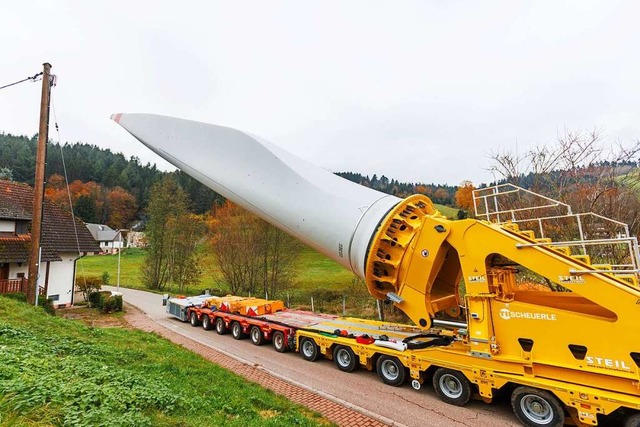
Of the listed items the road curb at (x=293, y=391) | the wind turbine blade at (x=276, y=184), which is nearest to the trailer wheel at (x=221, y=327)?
the road curb at (x=293, y=391)

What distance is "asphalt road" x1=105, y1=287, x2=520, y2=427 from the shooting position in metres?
6.10

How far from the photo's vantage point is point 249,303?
492 inches

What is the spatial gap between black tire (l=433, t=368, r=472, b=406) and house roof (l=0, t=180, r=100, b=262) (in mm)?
17318

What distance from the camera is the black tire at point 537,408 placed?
18.2 feet

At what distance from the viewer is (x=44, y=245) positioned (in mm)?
16594

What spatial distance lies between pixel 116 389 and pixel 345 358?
5.26 m

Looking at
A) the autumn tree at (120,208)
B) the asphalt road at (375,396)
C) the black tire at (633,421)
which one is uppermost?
the autumn tree at (120,208)

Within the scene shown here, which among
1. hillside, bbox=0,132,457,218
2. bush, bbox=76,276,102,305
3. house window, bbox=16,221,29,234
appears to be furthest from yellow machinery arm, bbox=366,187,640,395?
hillside, bbox=0,132,457,218

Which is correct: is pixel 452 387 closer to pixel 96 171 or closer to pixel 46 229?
pixel 46 229

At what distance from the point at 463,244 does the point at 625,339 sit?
2.59 metres

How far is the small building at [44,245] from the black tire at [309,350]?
12733 millimetres

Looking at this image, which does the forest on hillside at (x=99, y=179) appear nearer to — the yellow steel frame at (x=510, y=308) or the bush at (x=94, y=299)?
the bush at (x=94, y=299)

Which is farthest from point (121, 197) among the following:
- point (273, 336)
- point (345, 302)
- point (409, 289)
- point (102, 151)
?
point (409, 289)

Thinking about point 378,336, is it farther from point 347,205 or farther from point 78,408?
point 78,408
